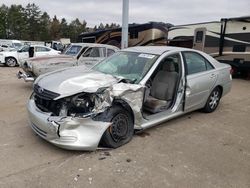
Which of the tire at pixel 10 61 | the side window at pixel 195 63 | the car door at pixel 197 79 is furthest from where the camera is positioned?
the tire at pixel 10 61

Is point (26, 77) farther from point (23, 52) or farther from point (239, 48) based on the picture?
point (23, 52)

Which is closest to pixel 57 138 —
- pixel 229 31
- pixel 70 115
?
pixel 70 115

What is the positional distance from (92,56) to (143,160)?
20.9ft

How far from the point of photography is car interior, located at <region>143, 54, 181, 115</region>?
482 centimetres

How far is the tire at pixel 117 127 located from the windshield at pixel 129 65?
64cm

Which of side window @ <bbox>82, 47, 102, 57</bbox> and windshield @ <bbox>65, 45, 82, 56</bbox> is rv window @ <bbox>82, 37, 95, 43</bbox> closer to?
windshield @ <bbox>65, 45, 82, 56</bbox>

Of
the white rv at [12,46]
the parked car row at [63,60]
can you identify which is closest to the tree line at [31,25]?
the white rv at [12,46]

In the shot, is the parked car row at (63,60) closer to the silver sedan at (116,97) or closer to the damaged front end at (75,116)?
the silver sedan at (116,97)

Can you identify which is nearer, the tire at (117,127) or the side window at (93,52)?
the tire at (117,127)

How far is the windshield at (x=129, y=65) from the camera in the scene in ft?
14.4

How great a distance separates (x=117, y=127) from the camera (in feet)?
12.6

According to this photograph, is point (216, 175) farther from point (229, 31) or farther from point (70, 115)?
point (229, 31)

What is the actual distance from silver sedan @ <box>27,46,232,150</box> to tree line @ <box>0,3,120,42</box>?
5998 cm

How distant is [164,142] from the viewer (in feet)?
→ 13.8
